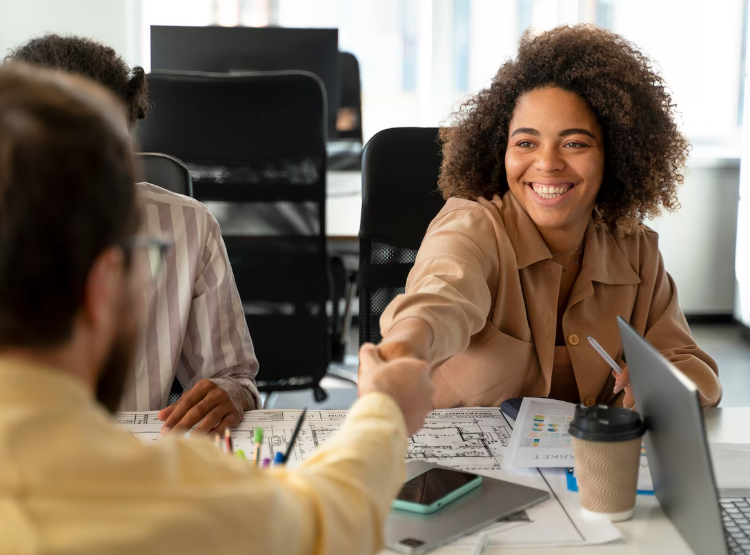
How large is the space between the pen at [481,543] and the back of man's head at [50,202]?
20.9 inches

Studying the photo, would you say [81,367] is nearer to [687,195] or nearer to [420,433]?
[420,433]

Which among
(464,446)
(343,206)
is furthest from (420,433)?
(343,206)

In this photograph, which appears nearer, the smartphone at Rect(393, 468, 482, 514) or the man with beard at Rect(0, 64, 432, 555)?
the man with beard at Rect(0, 64, 432, 555)

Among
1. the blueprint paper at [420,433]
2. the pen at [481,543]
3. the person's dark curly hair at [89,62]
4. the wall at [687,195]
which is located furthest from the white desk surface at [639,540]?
the wall at [687,195]

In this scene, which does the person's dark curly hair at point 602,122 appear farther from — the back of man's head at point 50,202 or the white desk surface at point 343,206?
the back of man's head at point 50,202

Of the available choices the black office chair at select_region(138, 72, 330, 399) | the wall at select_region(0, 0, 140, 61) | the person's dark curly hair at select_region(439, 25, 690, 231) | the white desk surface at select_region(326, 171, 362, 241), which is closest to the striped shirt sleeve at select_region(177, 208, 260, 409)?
the person's dark curly hair at select_region(439, 25, 690, 231)

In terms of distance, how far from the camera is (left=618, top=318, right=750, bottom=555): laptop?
2.68ft

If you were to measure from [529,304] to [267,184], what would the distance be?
1104 mm

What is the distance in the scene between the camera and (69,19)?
453cm

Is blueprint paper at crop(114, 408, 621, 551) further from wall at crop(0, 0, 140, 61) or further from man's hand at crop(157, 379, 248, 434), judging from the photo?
wall at crop(0, 0, 140, 61)

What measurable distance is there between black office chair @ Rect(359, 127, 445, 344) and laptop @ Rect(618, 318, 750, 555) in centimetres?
87

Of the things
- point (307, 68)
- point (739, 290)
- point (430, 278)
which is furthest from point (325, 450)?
point (739, 290)

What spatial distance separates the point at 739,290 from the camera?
4422 millimetres

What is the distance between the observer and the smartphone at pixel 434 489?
0.97 m
